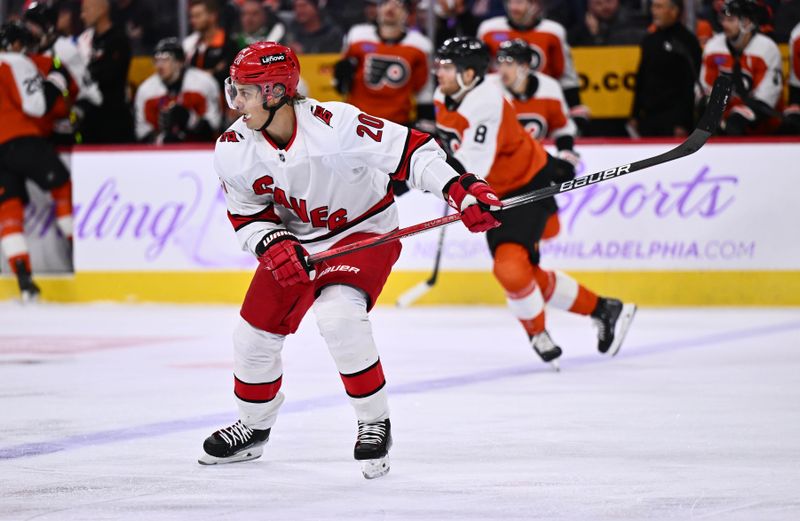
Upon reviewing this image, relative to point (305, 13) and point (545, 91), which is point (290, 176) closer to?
point (545, 91)

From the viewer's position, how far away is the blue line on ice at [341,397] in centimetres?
350

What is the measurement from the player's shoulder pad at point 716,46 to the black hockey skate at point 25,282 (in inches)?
155

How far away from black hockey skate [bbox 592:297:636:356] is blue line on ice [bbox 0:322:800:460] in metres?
0.06

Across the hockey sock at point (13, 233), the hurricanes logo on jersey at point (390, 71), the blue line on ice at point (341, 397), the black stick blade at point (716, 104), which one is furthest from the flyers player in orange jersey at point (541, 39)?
the black stick blade at point (716, 104)

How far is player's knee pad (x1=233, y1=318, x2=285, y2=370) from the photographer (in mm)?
3246

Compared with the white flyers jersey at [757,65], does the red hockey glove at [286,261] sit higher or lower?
higher

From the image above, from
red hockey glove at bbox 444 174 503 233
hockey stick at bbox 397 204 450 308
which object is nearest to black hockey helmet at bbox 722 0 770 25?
hockey stick at bbox 397 204 450 308

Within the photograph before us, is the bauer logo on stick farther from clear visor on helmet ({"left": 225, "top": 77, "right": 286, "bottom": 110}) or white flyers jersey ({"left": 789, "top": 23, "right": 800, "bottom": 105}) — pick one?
white flyers jersey ({"left": 789, "top": 23, "right": 800, "bottom": 105})

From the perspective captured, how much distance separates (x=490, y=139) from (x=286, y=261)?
189 centimetres

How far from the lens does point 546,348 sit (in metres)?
4.89

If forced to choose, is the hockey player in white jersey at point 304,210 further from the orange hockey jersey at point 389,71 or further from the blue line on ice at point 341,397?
the orange hockey jersey at point 389,71

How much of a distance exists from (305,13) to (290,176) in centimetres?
475

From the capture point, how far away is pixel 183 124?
775 cm

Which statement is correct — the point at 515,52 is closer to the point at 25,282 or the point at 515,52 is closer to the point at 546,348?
the point at 546,348
